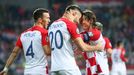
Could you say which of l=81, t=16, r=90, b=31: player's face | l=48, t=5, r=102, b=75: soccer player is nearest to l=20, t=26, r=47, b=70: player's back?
l=48, t=5, r=102, b=75: soccer player

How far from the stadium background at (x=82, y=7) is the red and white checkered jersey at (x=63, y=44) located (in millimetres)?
15413

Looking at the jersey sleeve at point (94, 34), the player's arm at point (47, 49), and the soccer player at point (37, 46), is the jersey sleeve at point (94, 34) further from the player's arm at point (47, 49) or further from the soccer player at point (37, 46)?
the player's arm at point (47, 49)

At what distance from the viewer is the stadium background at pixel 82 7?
25.3 m

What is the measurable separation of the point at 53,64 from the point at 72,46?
40 centimetres

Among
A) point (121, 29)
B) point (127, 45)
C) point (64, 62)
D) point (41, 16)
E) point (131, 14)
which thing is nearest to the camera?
point (64, 62)

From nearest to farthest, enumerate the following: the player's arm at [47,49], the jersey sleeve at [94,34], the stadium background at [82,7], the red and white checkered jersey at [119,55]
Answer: the player's arm at [47,49] < the jersey sleeve at [94,34] < the red and white checkered jersey at [119,55] < the stadium background at [82,7]

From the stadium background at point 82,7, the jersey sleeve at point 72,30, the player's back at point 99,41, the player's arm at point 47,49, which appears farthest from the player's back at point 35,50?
the stadium background at point 82,7

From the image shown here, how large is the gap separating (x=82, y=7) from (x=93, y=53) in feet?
54.5

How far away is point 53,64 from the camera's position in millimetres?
8773

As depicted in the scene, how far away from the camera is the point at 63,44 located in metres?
8.73

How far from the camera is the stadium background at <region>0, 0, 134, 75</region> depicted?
25302 mm

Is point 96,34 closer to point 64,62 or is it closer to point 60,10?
point 64,62

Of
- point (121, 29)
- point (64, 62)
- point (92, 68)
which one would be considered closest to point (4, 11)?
point (121, 29)

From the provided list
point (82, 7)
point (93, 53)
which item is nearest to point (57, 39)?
point (93, 53)
